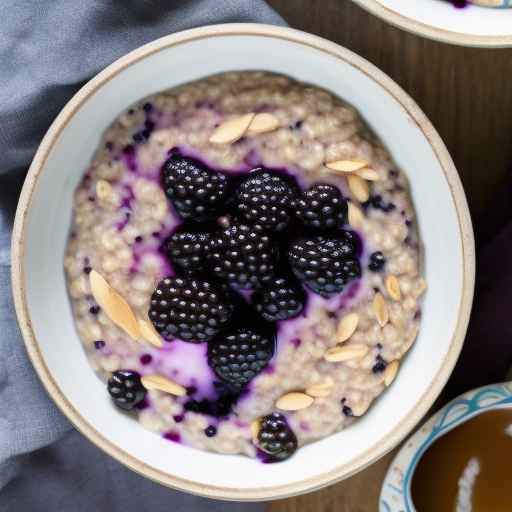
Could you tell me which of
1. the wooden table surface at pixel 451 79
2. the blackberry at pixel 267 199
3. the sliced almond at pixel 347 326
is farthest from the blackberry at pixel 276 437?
the wooden table surface at pixel 451 79

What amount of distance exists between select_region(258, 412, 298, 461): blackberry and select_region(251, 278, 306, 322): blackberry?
126mm

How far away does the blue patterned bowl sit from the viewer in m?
1.05

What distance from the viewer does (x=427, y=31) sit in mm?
886

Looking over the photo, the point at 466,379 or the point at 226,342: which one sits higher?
Result: the point at 226,342

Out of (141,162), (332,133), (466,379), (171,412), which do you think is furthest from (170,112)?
(466,379)

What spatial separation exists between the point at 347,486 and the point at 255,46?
61 centimetres

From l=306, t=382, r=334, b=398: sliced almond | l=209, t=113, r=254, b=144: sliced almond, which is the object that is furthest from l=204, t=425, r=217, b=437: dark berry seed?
l=209, t=113, r=254, b=144: sliced almond

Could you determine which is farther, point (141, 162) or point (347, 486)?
point (347, 486)

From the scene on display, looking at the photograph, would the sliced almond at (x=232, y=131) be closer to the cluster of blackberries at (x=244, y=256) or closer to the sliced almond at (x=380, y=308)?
the cluster of blackberries at (x=244, y=256)

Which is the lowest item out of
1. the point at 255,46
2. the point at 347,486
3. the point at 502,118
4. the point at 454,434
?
the point at 347,486

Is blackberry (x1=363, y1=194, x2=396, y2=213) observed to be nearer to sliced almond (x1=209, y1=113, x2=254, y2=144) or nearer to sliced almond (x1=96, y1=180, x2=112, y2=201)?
sliced almond (x1=209, y1=113, x2=254, y2=144)

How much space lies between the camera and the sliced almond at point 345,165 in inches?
36.3

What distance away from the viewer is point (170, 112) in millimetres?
964

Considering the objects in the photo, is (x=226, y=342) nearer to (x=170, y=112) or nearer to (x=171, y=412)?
(x=171, y=412)
